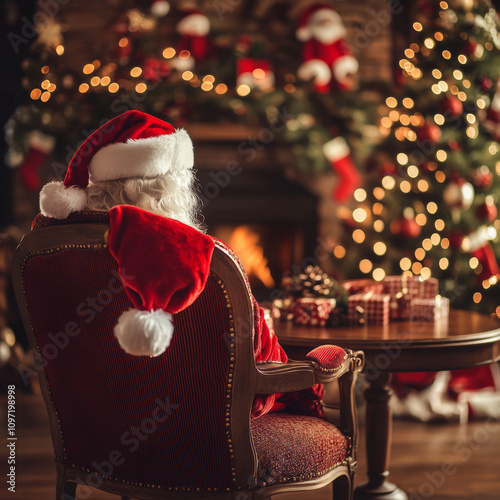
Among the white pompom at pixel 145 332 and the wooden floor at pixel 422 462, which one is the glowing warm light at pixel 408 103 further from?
the white pompom at pixel 145 332

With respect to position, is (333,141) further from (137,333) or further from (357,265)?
(137,333)

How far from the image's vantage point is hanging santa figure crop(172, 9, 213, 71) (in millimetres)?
4031

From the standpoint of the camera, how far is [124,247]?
4.35 feet

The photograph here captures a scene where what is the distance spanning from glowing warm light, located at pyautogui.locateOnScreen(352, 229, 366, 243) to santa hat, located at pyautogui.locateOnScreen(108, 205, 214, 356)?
9.07 feet

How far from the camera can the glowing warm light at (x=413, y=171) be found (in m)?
3.94

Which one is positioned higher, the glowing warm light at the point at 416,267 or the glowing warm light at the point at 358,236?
the glowing warm light at the point at 358,236

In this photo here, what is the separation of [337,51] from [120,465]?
3216 millimetres

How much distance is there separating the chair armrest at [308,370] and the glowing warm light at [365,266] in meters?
2.20

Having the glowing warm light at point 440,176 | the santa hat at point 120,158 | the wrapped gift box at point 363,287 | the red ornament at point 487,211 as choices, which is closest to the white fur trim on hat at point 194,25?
the glowing warm light at point 440,176

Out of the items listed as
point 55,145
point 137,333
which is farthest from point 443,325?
point 55,145

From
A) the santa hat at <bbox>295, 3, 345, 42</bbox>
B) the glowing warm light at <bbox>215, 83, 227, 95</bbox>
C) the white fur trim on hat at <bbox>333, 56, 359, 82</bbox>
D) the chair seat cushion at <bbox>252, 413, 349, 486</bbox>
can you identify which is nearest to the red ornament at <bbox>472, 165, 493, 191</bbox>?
the white fur trim on hat at <bbox>333, 56, 359, 82</bbox>

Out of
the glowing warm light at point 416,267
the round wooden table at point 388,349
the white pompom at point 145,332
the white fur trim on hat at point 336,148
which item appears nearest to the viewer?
the white pompom at point 145,332

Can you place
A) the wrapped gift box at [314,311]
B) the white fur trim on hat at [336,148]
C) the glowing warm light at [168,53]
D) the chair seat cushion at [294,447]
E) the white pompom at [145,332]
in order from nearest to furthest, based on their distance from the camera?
the white pompom at [145,332], the chair seat cushion at [294,447], the wrapped gift box at [314,311], the white fur trim on hat at [336,148], the glowing warm light at [168,53]

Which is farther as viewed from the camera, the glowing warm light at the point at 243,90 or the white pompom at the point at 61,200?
the glowing warm light at the point at 243,90
